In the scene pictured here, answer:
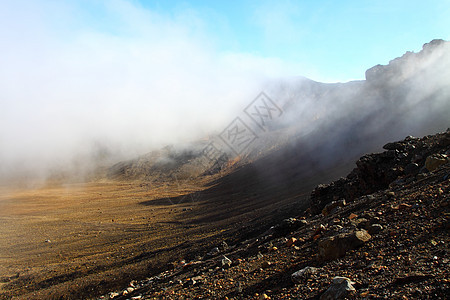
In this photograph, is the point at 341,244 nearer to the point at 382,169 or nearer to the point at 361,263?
the point at 361,263

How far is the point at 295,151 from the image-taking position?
189 feet

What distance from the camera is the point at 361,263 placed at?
4887 millimetres

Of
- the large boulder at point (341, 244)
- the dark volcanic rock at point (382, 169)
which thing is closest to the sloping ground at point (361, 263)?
the large boulder at point (341, 244)

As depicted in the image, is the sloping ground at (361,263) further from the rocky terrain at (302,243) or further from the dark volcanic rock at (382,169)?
the dark volcanic rock at (382,169)

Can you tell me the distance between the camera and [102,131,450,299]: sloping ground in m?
3.99

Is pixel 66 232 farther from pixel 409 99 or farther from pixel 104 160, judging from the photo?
pixel 104 160

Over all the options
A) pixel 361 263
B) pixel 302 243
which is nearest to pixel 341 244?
pixel 361 263

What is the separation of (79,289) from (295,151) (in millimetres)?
49994

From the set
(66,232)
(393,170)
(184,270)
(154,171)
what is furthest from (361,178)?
(154,171)

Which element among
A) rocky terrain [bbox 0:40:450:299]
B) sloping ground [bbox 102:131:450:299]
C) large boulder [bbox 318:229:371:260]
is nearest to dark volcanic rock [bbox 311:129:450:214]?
rocky terrain [bbox 0:40:450:299]

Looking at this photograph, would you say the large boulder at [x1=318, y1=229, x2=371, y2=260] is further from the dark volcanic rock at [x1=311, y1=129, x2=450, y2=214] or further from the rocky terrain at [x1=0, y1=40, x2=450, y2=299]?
the dark volcanic rock at [x1=311, y1=129, x2=450, y2=214]

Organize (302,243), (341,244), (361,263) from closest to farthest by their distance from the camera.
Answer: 1. (361,263)
2. (341,244)
3. (302,243)

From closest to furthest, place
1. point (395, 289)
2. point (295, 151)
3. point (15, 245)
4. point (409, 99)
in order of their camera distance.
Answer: point (395, 289) < point (15, 245) < point (409, 99) < point (295, 151)

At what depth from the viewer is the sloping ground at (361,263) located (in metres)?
3.99
